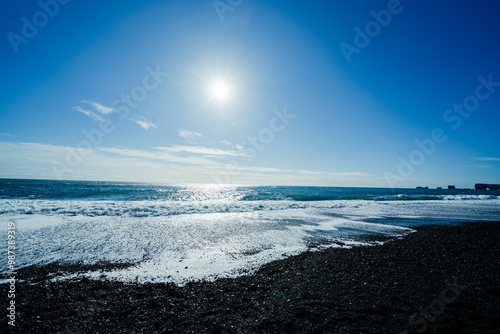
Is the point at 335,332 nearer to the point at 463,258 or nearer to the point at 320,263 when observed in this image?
the point at 320,263

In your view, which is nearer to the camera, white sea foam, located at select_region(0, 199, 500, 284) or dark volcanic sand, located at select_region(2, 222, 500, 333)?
dark volcanic sand, located at select_region(2, 222, 500, 333)

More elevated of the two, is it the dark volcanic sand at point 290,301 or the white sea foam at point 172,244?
the dark volcanic sand at point 290,301

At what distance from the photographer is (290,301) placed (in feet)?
15.4

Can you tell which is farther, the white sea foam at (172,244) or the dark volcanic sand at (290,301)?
the white sea foam at (172,244)

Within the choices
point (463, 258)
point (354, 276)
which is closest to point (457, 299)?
point (354, 276)

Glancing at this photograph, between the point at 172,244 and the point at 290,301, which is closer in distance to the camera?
the point at 290,301

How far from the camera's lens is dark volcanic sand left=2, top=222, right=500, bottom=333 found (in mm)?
3932

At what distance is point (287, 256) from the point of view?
26.1ft

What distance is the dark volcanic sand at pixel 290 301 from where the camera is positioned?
393 cm

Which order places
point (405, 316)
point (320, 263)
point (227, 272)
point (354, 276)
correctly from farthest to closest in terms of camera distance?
point (320, 263) → point (227, 272) → point (354, 276) → point (405, 316)

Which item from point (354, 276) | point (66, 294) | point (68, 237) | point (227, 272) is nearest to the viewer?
point (66, 294)

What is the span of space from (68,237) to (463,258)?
1676 centimetres

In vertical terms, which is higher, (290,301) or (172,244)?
(290,301)

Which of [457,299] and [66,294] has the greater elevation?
[457,299]
